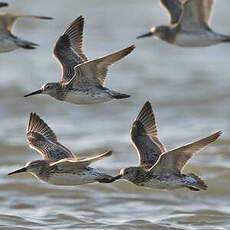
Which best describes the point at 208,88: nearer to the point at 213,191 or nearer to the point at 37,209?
the point at 213,191

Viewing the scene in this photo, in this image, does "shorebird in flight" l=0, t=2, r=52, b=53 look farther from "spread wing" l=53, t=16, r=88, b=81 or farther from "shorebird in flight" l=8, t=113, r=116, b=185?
"shorebird in flight" l=8, t=113, r=116, b=185

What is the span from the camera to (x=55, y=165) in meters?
10.2

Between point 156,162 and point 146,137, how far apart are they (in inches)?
31.8

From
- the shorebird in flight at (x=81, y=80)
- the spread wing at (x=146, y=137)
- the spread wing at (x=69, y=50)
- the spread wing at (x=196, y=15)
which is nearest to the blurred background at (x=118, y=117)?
the spread wing at (x=146, y=137)

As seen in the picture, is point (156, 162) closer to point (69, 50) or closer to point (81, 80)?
point (81, 80)

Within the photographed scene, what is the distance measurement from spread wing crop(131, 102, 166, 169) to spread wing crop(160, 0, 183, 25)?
3.05 m

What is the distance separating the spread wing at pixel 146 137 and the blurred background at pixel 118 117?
5.29 ft

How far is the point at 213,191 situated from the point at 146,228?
235 centimetres

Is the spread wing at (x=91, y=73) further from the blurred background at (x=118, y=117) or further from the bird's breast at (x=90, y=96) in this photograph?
the blurred background at (x=118, y=117)

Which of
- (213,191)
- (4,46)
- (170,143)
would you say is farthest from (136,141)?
(170,143)

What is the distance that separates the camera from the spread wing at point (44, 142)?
430 inches

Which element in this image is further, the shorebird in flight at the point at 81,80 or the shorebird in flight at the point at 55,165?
the shorebird in flight at the point at 81,80

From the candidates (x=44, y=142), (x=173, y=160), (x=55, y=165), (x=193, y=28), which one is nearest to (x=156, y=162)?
(x=173, y=160)

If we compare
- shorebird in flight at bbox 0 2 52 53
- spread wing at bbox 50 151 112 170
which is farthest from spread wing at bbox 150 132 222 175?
shorebird in flight at bbox 0 2 52 53
